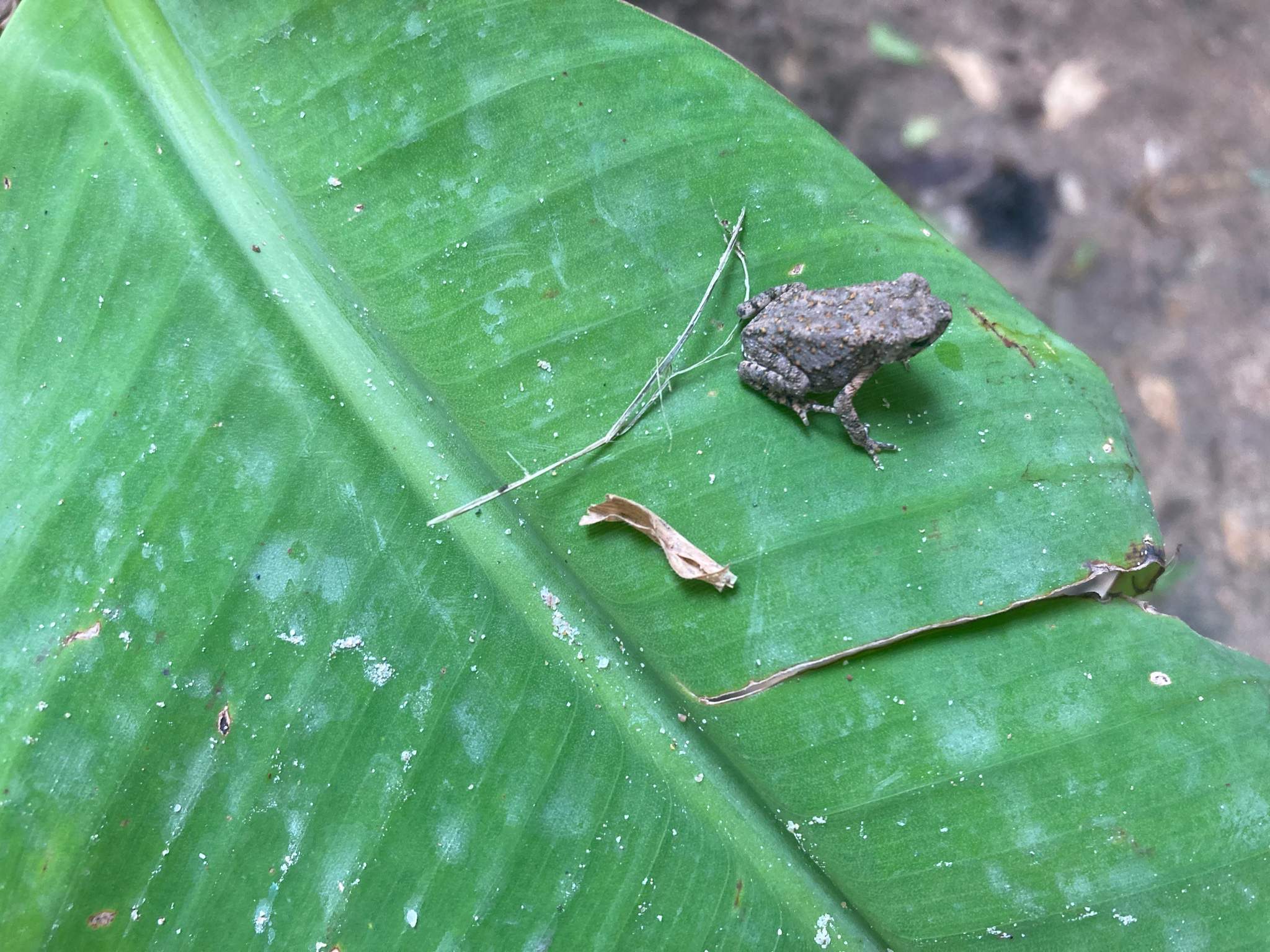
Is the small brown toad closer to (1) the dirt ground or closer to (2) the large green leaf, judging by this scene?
(2) the large green leaf

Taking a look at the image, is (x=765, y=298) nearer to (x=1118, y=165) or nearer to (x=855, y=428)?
(x=855, y=428)

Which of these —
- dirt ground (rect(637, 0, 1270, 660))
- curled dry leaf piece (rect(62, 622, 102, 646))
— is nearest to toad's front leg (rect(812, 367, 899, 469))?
dirt ground (rect(637, 0, 1270, 660))

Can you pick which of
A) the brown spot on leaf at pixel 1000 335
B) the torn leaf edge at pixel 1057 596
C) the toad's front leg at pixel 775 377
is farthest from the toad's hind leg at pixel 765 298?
the torn leaf edge at pixel 1057 596

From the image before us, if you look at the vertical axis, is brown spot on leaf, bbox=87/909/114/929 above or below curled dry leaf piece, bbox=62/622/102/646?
below

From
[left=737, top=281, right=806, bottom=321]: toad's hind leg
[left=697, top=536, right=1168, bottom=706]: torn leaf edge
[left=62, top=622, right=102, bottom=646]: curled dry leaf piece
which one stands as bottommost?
[left=697, top=536, right=1168, bottom=706]: torn leaf edge

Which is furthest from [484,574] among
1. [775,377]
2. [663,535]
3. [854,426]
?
[854,426]

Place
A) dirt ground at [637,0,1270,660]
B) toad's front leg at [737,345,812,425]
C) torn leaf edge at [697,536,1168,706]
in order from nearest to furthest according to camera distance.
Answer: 1. torn leaf edge at [697,536,1168,706]
2. toad's front leg at [737,345,812,425]
3. dirt ground at [637,0,1270,660]

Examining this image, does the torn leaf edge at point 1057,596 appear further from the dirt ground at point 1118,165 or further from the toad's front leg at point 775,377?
the dirt ground at point 1118,165
